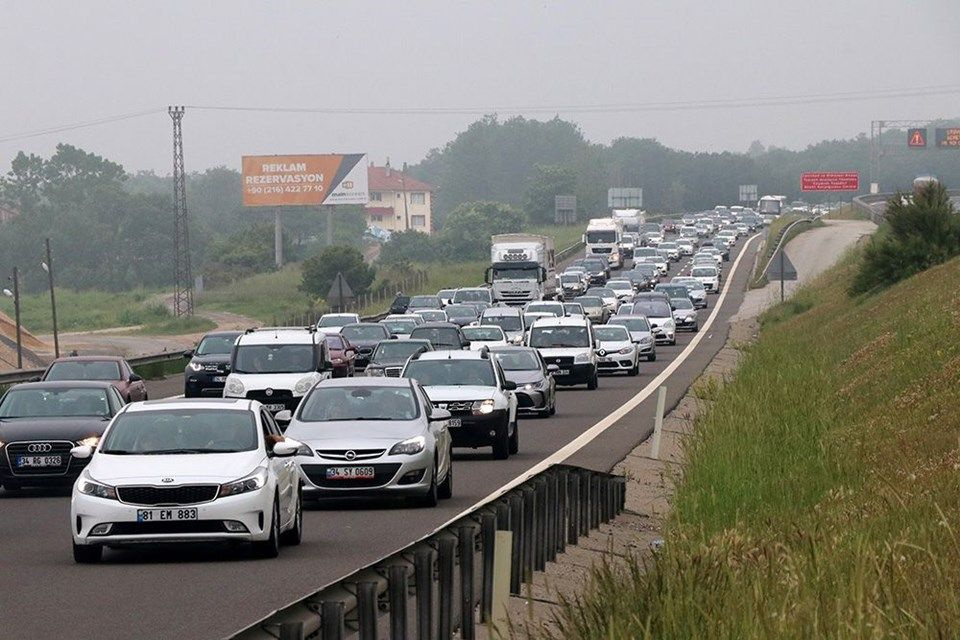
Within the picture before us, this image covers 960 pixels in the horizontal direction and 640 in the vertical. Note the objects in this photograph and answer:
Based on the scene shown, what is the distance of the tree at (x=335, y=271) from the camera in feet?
392

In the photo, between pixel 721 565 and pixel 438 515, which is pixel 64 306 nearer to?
pixel 438 515

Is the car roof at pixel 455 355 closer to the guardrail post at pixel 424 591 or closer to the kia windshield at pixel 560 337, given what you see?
the kia windshield at pixel 560 337

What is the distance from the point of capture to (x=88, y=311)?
149m

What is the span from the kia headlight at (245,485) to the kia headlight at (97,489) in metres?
0.87

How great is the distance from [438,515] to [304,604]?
40.7 ft

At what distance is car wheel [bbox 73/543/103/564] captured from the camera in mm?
16500

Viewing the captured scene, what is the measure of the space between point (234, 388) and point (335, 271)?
282ft

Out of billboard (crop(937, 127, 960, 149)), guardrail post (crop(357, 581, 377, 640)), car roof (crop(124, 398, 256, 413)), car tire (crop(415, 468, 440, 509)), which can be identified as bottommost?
car tire (crop(415, 468, 440, 509))

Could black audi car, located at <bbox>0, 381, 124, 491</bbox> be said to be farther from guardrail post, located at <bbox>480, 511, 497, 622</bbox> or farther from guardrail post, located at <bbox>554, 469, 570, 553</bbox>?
guardrail post, located at <bbox>480, 511, 497, 622</bbox>

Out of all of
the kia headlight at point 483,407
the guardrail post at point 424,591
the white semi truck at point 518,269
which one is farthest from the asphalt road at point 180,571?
the white semi truck at point 518,269

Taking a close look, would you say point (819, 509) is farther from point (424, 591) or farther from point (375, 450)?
point (375, 450)

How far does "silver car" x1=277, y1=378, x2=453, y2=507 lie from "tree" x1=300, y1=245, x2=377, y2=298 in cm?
9680

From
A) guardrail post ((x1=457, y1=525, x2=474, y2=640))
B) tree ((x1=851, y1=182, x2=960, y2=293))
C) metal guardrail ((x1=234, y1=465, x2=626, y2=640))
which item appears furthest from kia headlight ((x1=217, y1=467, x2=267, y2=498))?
tree ((x1=851, y1=182, x2=960, y2=293))

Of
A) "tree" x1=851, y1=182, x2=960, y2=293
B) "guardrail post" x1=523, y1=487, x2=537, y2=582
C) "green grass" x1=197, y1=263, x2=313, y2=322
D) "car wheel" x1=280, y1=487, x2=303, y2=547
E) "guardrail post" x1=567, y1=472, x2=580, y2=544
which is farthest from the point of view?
"green grass" x1=197, y1=263, x2=313, y2=322
